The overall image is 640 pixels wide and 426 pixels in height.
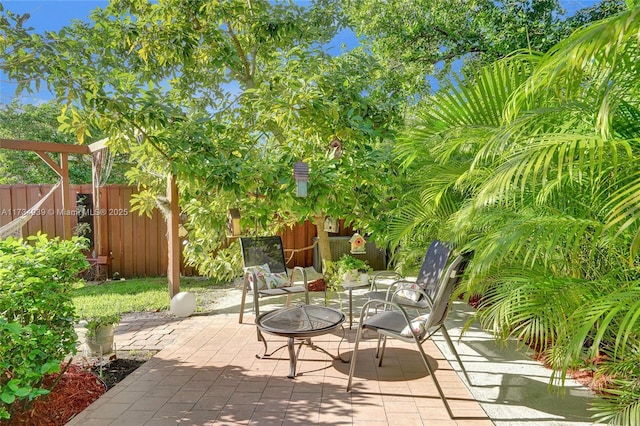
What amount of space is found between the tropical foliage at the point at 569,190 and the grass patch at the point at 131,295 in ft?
13.6

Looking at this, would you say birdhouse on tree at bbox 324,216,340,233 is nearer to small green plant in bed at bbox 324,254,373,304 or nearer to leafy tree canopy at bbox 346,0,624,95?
small green plant in bed at bbox 324,254,373,304

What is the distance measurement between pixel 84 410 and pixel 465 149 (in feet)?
10.3

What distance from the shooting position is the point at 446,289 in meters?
2.68

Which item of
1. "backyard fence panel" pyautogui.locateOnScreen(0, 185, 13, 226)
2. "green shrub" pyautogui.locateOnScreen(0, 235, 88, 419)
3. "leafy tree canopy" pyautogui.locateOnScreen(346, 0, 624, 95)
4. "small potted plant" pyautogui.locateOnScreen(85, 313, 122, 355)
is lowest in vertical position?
"small potted plant" pyautogui.locateOnScreen(85, 313, 122, 355)

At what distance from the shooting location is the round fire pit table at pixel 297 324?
2.91m

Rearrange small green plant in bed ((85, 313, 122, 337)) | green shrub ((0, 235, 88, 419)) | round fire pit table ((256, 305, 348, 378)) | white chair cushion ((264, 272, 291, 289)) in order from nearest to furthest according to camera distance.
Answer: green shrub ((0, 235, 88, 419)) → round fire pit table ((256, 305, 348, 378)) → small green plant in bed ((85, 313, 122, 337)) → white chair cushion ((264, 272, 291, 289))

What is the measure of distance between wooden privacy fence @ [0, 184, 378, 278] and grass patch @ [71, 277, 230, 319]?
38 cm

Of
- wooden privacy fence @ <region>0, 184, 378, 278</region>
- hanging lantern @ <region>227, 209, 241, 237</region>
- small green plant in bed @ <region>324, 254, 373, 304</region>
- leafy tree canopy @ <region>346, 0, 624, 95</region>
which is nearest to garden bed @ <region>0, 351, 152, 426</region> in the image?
hanging lantern @ <region>227, 209, 241, 237</region>

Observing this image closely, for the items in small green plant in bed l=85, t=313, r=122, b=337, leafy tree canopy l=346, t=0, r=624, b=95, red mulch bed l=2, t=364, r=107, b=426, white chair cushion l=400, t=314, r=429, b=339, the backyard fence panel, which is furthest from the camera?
the backyard fence panel

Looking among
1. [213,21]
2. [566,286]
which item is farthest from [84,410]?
[213,21]

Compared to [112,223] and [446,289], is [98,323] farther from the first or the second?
[112,223]

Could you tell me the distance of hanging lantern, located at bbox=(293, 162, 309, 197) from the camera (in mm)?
3947

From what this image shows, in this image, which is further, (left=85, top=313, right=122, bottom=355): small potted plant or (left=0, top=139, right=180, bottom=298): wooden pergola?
(left=0, top=139, right=180, bottom=298): wooden pergola

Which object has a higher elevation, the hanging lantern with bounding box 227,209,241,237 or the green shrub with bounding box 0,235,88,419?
the hanging lantern with bounding box 227,209,241,237
